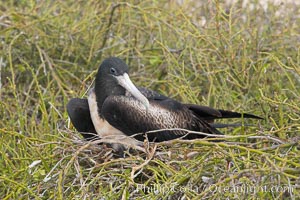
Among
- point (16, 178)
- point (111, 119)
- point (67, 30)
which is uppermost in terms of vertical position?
point (67, 30)

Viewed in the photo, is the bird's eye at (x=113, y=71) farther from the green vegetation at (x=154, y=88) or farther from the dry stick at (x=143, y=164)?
the dry stick at (x=143, y=164)

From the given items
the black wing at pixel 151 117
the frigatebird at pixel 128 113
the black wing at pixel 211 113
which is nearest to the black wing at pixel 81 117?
the frigatebird at pixel 128 113

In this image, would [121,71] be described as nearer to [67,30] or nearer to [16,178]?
[16,178]

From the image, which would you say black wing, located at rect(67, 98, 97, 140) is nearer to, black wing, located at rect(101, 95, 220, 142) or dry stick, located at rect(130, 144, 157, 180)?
black wing, located at rect(101, 95, 220, 142)

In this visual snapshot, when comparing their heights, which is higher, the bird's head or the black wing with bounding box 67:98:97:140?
the bird's head

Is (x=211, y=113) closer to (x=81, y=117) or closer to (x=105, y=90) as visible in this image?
(x=105, y=90)

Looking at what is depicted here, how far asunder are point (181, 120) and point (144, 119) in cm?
21

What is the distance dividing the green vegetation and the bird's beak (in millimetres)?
306

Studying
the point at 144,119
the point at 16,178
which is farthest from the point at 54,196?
the point at 144,119

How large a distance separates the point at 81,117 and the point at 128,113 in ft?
0.97

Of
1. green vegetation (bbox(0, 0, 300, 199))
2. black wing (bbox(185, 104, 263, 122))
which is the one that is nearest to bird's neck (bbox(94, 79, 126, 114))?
green vegetation (bbox(0, 0, 300, 199))

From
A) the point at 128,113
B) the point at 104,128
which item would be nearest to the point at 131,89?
the point at 128,113

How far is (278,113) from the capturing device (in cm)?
449

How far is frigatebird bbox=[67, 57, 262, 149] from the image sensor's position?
4211mm
